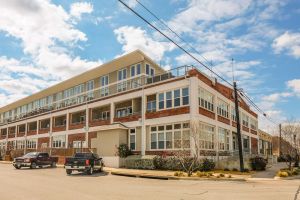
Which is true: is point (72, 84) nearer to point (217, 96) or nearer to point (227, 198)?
point (217, 96)

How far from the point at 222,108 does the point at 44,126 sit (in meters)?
34.8

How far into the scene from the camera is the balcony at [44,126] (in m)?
56.1

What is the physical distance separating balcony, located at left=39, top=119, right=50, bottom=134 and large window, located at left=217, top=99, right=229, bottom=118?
29847mm

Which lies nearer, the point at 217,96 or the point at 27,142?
→ the point at 217,96

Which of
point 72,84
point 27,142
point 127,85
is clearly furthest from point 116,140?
point 27,142

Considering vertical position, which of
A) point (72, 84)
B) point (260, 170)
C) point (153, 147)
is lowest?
point (260, 170)

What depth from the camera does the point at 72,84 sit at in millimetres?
55094

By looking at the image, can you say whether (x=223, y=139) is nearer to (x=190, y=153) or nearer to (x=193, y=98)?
(x=193, y=98)

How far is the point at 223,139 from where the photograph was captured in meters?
38.8

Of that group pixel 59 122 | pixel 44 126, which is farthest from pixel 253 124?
pixel 44 126

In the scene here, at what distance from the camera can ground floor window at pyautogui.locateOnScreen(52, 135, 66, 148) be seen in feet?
165

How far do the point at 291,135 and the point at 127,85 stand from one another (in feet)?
75.4

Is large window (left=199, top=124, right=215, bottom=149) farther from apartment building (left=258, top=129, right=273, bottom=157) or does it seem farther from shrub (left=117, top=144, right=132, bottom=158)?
apartment building (left=258, top=129, right=273, bottom=157)

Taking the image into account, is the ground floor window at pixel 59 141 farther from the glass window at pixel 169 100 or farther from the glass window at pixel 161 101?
the glass window at pixel 169 100
